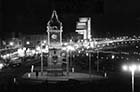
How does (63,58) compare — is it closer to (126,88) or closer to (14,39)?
(126,88)

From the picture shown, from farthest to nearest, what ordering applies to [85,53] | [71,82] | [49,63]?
[85,53] < [49,63] < [71,82]

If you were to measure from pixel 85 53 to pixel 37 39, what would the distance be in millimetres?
32529

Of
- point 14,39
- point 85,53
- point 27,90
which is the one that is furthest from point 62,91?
point 14,39

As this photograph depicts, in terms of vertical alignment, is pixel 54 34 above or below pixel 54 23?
below

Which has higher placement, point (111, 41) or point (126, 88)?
point (111, 41)

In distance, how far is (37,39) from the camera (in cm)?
15375

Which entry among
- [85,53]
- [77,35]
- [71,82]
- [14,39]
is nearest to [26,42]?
[14,39]

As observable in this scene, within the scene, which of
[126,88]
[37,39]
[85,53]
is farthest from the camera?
[37,39]

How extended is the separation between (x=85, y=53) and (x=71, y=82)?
79.2 metres

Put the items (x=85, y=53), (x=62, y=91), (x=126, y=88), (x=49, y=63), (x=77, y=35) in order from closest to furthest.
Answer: (x=62, y=91)
(x=126, y=88)
(x=49, y=63)
(x=85, y=53)
(x=77, y=35)

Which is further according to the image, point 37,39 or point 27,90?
point 37,39

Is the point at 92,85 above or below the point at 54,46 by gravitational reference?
below

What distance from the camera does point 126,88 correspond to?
151 ft

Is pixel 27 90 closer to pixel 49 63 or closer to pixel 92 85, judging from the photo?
pixel 92 85
